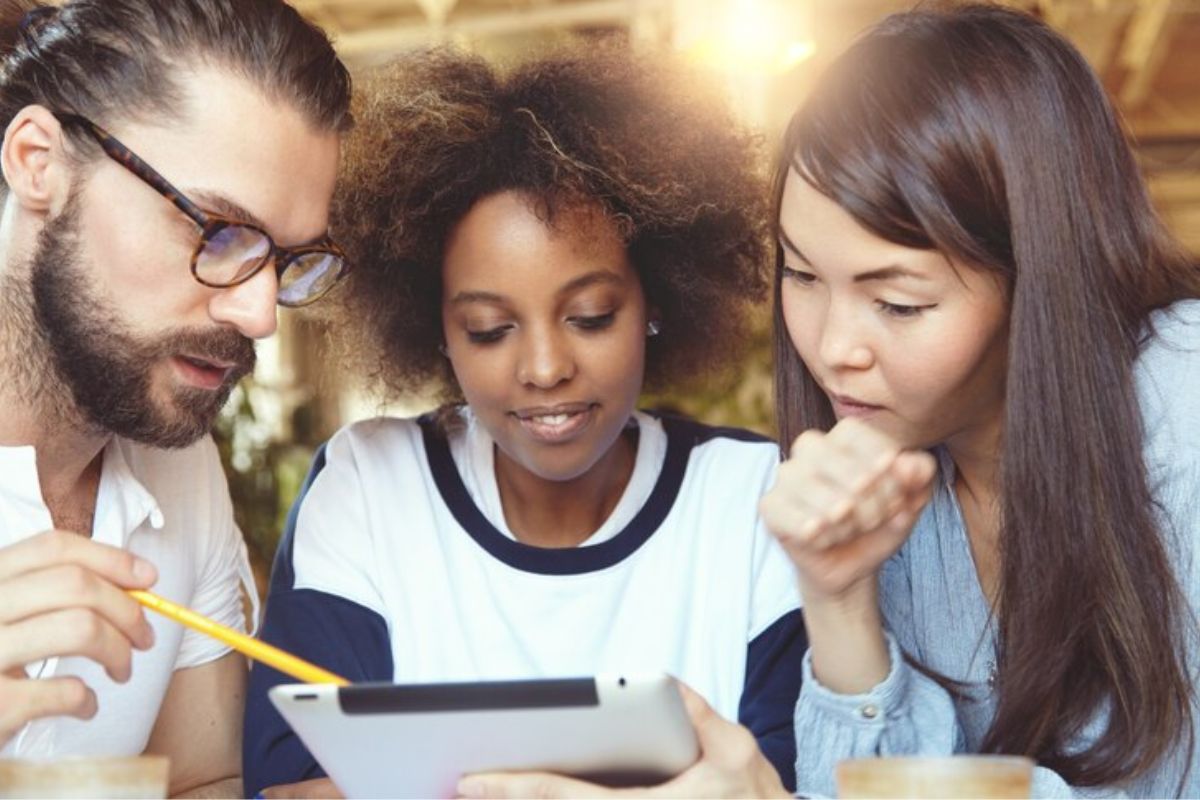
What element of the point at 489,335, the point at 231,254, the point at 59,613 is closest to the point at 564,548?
the point at 489,335

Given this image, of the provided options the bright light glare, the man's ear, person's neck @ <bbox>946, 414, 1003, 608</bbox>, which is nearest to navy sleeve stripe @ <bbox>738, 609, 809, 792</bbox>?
person's neck @ <bbox>946, 414, 1003, 608</bbox>

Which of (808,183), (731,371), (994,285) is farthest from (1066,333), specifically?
(731,371)

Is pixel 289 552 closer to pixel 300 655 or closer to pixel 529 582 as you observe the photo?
pixel 300 655

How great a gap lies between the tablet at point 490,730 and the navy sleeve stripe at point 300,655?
478 mm

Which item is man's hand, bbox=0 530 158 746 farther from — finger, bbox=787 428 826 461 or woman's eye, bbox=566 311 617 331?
woman's eye, bbox=566 311 617 331

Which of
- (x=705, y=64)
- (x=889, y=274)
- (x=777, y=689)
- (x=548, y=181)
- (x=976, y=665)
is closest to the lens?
(x=889, y=274)

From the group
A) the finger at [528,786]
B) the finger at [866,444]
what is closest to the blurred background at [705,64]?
the finger at [866,444]

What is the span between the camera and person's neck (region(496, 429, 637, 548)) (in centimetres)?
190

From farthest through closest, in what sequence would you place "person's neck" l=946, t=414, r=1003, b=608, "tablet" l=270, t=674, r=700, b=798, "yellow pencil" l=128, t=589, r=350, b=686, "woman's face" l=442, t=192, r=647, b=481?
"woman's face" l=442, t=192, r=647, b=481, "person's neck" l=946, t=414, r=1003, b=608, "yellow pencil" l=128, t=589, r=350, b=686, "tablet" l=270, t=674, r=700, b=798

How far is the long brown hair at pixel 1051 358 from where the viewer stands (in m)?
1.39

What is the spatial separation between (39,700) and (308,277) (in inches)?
26.4

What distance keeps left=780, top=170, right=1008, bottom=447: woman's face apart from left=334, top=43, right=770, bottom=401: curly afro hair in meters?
0.44

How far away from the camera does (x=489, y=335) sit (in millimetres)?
1793

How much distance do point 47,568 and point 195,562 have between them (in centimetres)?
69
